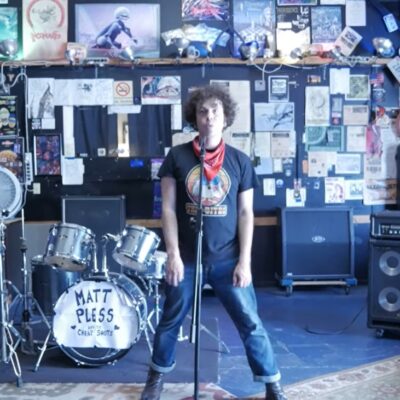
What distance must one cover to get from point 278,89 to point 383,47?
1.04 metres

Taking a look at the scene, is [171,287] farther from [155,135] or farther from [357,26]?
[357,26]

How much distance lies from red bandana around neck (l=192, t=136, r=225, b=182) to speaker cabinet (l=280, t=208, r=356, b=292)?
285cm

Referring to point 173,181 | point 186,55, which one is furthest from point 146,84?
point 173,181

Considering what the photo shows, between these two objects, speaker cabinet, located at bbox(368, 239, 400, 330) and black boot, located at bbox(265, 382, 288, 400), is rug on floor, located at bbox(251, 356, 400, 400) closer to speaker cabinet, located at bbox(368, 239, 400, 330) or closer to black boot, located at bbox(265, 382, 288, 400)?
black boot, located at bbox(265, 382, 288, 400)

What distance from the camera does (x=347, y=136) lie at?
597 cm

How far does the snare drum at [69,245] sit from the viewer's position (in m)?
3.63

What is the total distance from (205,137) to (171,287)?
0.72m

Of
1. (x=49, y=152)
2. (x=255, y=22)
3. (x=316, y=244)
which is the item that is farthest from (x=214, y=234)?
(x=255, y=22)

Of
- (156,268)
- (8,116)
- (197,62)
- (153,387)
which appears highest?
(197,62)

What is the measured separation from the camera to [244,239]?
295 centimetres

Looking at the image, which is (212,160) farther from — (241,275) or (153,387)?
(153,387)

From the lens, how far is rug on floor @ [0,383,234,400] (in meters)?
3.23

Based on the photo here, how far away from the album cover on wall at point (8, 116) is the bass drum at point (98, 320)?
8.52 feet

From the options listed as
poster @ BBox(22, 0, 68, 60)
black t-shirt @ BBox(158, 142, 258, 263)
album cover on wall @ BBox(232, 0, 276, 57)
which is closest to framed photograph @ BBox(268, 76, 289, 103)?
album cover on wall @ BBox(232, 0, 276, 57)
